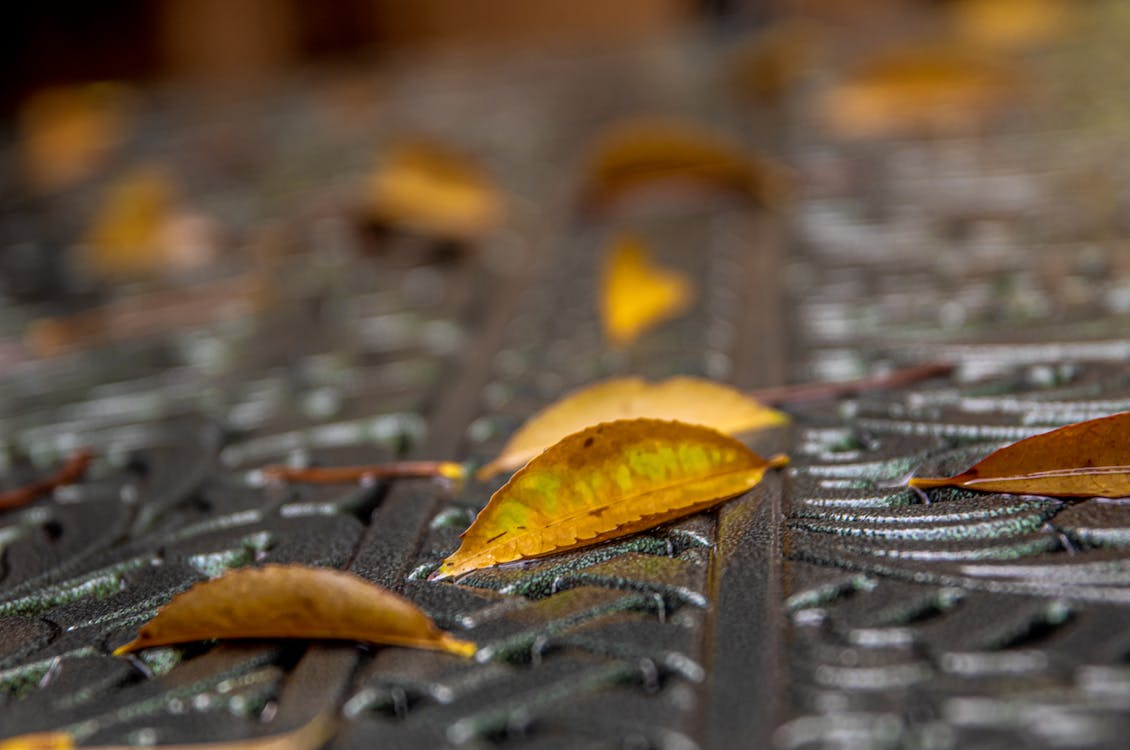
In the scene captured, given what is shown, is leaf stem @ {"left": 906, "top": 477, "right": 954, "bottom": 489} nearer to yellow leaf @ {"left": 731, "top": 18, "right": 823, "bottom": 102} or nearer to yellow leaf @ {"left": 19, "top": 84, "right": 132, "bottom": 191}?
yellow leaf @ {"left": 731, "top": 18, "right": 823, "bottom": 102}

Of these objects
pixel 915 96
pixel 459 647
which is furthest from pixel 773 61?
pixel 459 647

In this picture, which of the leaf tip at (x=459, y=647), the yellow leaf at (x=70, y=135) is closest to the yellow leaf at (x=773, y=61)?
the yellow leaf at (x=70, y=135)

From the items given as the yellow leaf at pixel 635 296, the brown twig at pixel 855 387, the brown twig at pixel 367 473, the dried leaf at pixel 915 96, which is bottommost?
the brown twig at pixel 367 473

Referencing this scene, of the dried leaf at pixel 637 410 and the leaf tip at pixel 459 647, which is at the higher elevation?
the dried leaf at pixel 637 410

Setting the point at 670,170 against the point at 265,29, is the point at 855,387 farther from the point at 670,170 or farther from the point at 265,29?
the point at 265,29

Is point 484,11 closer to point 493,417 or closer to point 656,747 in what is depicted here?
point 493,417

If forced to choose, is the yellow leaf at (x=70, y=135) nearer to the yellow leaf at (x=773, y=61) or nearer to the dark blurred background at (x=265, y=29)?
the yellow leaf at (x=773, y=61)
